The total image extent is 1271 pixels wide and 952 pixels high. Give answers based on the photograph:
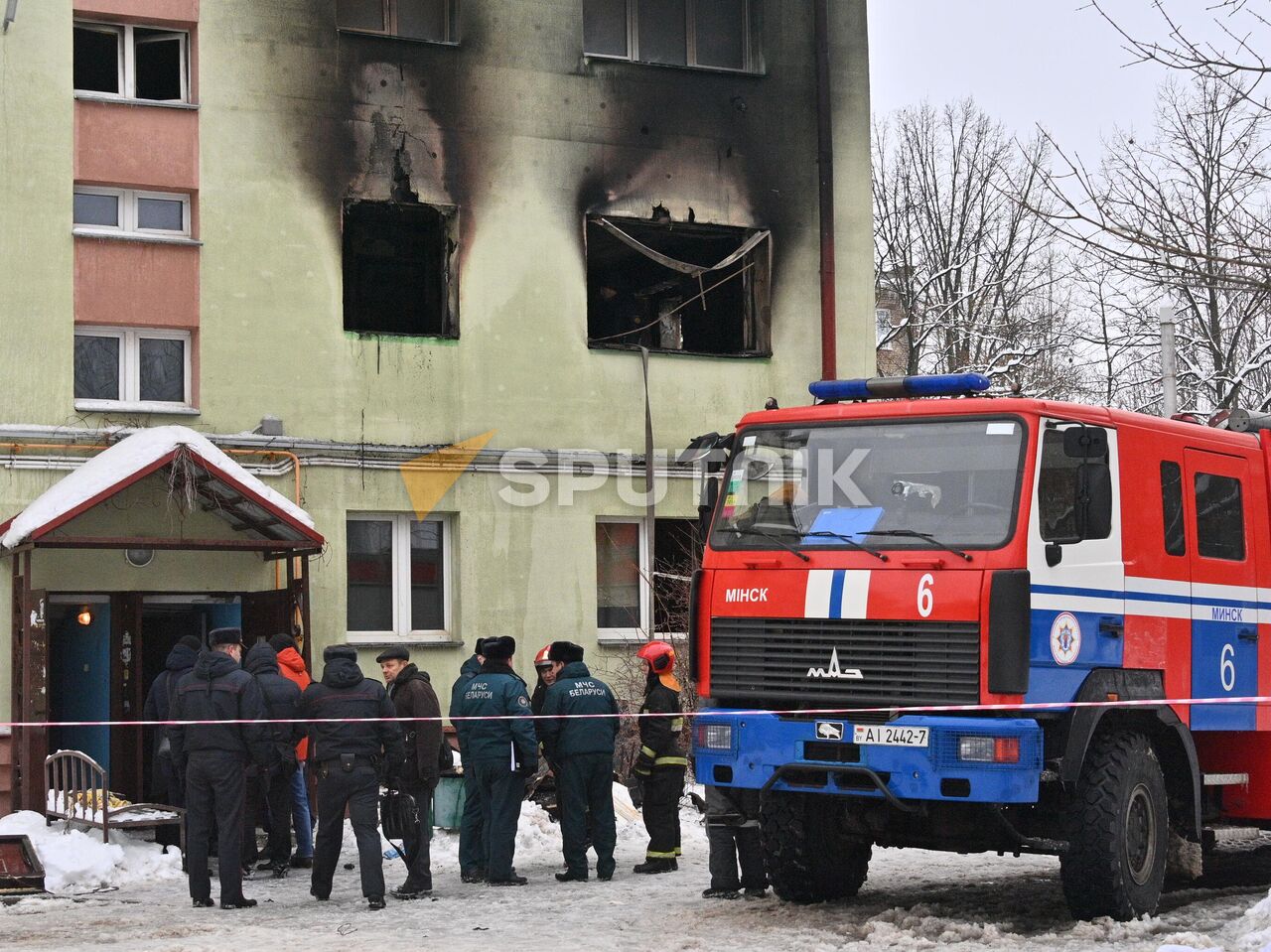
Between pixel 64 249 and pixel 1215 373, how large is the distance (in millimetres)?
23394

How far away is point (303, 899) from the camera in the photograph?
1245cm

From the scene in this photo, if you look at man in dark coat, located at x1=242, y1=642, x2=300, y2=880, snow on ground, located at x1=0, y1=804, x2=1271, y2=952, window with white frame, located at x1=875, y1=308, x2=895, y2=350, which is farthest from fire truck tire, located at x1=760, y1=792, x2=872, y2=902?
window with white frame, located at x1=875, y1=308, x2=895, y2=350

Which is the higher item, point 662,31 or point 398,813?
point 662,31

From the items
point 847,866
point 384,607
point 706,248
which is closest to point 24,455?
point 384,607

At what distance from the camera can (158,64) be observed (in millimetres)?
18109

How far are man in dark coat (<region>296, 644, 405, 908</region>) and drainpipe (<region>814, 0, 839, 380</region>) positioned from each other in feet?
31.3

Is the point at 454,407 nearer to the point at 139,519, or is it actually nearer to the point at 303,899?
the point at 139,519

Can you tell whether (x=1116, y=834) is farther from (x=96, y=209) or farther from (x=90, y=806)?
(x=96, y=209)

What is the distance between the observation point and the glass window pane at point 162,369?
699 inches

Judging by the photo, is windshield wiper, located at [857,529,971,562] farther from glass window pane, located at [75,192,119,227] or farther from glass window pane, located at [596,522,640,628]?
glass window pane, located at [75,192,119,227]

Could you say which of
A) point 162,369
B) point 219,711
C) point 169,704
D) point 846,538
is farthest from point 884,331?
point 846,538

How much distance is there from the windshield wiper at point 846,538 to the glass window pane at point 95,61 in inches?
424

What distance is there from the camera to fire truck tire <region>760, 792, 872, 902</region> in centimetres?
1098

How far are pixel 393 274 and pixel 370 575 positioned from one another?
3605 millimetres
